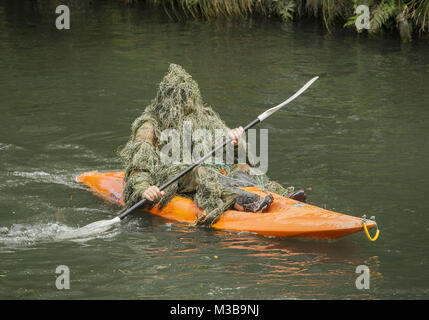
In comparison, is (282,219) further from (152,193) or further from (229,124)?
(229,124)

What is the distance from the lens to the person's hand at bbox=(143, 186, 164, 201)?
5.41 meters

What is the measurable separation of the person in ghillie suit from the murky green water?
30 centimetres

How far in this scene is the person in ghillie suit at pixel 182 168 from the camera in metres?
5.46

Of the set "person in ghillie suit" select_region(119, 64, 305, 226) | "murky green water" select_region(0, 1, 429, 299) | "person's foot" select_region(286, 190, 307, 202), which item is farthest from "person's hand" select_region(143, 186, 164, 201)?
"person's foot" select_region(286, 190, 307, 202)

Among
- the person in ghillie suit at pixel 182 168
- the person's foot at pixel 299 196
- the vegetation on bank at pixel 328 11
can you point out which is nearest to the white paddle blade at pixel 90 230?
the person in ghillie suit at pixel 182 168

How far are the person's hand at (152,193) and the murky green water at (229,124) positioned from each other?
30 centimetres

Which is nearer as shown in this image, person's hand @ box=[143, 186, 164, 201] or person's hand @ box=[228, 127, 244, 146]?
person's hand @ box=[143, 186, 164, 201]

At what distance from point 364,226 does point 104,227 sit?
2.11 m

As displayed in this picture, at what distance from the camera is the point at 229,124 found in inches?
327

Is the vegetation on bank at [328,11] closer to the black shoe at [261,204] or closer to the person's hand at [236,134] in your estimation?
the person's hand at [236,134]

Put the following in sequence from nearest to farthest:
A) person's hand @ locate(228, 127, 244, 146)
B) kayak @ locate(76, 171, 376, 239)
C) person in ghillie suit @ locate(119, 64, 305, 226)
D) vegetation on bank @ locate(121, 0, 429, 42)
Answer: kayak @ locate(76, 171, 376, 239) → person in ghillie suit @ locate(119, 64, 305, 226) → person's hand @ locate(228, 127, 244, 146) → vegetation on bank @ locate(121, 0, 429, 42)

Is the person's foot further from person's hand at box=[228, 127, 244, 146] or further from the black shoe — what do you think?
person's hand at box=[228, 127, 244, 146]
